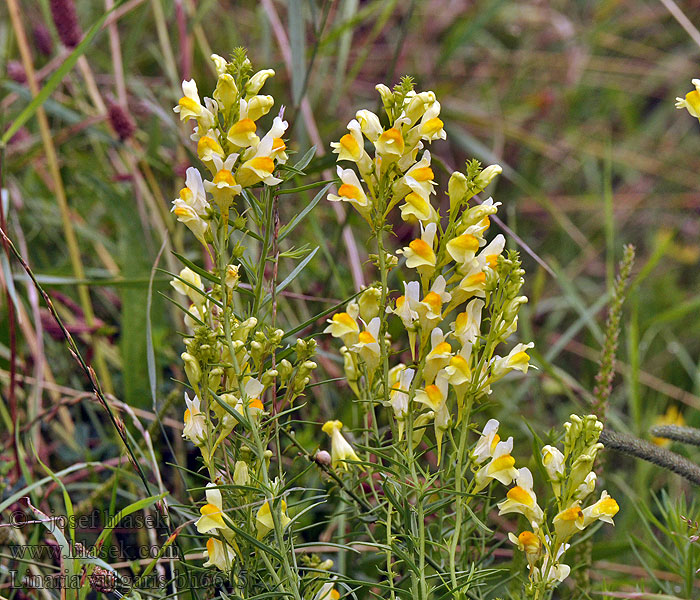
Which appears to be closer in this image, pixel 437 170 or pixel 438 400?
pixel 438 400

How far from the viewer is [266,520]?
25.2 inches

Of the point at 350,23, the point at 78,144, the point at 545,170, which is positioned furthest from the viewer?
the point at 545,170

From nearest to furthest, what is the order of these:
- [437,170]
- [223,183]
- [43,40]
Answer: [223,183], [43,40], [437,170]

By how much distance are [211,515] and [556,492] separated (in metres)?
0.29

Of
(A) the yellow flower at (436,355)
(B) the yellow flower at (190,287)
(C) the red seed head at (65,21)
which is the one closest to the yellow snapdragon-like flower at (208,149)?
(B) the yellow flower at (190,287)

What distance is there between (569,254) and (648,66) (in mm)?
830

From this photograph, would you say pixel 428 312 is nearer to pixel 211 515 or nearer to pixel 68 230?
pixel 211 515

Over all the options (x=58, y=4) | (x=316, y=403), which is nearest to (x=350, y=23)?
(x=58, y=4)

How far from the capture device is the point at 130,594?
70 centimetres

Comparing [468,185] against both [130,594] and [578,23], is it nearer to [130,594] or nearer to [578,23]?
[130,594]

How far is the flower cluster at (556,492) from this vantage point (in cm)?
64

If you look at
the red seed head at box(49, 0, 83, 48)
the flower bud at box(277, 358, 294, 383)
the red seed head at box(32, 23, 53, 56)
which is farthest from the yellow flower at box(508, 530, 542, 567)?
the red seed head at box(32, 23, 53, 56)

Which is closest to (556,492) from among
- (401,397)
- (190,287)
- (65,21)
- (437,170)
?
(401,397)

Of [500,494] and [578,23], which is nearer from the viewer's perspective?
[500,494]
